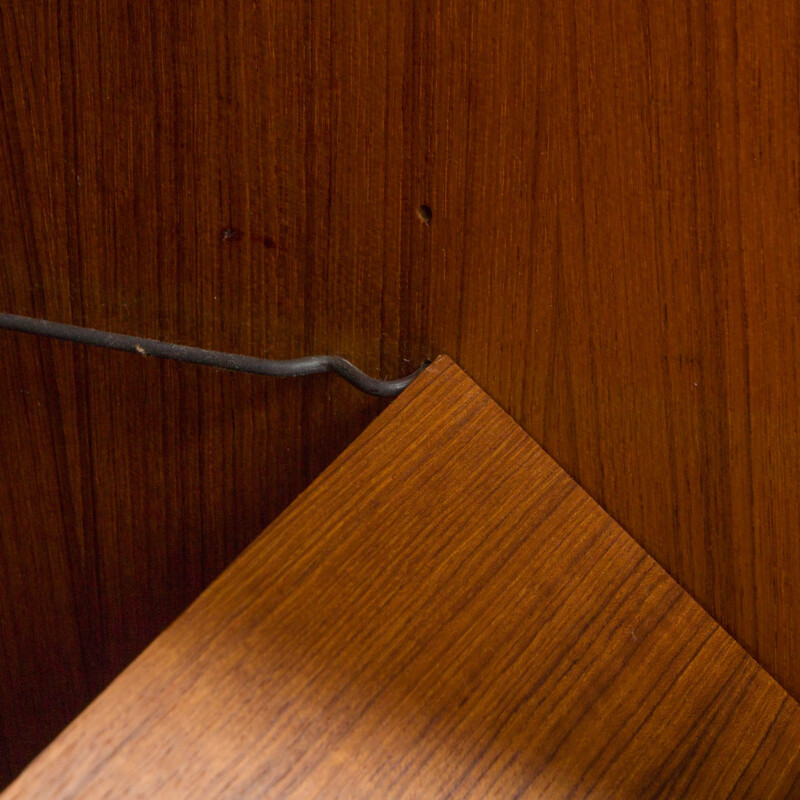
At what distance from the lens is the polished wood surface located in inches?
14.5

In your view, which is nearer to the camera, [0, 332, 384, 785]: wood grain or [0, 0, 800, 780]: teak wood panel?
[0, 0, 800, 780]: teak wood panel

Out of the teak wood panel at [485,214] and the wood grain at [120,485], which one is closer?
the teak wood panel at [485,214]

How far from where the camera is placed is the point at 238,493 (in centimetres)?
53

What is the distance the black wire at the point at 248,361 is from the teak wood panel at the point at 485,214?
0.06 ft

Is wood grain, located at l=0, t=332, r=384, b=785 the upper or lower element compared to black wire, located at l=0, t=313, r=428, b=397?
lower

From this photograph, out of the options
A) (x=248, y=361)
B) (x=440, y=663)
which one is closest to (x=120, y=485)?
(x=248, y=361)

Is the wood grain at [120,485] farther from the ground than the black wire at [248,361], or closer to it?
closer to it

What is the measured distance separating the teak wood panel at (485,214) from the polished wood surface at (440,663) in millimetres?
28

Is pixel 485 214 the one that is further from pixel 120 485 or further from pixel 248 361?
pixel 120 485

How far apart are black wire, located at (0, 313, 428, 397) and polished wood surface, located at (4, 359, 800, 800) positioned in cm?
3

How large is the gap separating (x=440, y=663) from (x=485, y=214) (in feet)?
0.74

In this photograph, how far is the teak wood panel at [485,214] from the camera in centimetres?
42

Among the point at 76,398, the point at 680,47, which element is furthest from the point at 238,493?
the point at 680,47

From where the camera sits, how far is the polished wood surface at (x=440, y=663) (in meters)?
0.37
